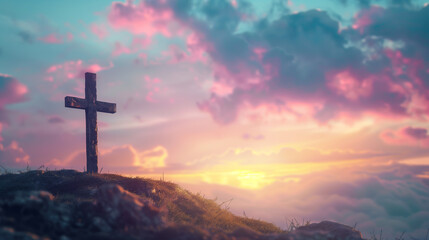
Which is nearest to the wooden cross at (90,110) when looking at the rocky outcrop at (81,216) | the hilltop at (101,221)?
the hilltop at (101,221)

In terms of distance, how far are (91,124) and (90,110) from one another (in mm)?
709

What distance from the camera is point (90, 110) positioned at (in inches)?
700

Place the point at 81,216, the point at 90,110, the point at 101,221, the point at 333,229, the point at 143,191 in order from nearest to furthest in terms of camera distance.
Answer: the point at 101,221 < the point at 81,216 < the point at 333,229 < the point at 143,191 < the point at 90,110

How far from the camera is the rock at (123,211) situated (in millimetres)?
8508

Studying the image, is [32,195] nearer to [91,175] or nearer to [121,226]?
[121,226]

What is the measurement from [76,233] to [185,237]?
2517 mm

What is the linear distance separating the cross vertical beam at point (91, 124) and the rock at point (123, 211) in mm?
8955

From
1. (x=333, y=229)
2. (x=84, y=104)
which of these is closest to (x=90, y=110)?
(x=84, y=104)

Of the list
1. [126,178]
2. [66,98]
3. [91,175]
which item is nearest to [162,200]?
[126,178]

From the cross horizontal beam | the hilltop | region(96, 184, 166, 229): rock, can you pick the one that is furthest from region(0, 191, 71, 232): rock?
the cross horizontal beam

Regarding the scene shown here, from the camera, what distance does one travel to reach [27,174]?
1540 cm

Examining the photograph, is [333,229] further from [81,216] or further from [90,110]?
[90,110]

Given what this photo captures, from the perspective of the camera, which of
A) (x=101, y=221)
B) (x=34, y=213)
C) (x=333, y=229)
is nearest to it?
(x=34, y=213)

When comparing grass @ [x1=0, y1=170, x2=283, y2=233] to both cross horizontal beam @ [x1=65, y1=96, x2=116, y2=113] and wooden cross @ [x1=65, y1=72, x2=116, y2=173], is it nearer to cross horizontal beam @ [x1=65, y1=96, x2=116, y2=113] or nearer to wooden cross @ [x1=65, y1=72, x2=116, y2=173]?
wooden cross @ [x1=65, y1=72, x2=116, y2=173]
